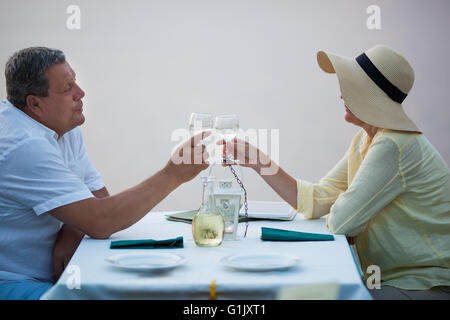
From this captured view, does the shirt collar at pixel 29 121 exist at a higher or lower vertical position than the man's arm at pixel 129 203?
higher

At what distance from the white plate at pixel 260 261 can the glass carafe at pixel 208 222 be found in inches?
7.2

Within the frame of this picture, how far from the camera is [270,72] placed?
13.4ft

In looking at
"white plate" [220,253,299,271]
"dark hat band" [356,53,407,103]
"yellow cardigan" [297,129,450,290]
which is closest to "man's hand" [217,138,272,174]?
"yellow cardigan" [297,129,450,290]

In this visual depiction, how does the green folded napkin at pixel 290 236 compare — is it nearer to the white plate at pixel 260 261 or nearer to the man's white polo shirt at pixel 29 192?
the white plate at pixel 260 261

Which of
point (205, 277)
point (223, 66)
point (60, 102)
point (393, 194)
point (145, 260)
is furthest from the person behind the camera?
point (223, 66)

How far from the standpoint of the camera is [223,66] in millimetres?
4141

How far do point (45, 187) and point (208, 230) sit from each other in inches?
19.2

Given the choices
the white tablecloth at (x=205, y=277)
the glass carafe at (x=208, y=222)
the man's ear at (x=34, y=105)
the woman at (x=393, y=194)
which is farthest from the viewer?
the man's ear at (x=34, y=105)

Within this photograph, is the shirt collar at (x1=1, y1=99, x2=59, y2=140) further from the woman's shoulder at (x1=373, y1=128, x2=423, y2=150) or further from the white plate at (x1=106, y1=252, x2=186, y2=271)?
the woman's shoulder at (x1=373, y1=128, x2=423, y2=150)

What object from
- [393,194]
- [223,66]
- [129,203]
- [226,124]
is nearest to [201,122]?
[226,124]

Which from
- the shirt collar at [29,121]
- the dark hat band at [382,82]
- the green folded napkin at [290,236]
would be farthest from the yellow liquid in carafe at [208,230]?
the dark hat band at [382,82]

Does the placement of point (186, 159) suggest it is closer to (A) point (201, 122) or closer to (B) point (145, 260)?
(A) point (201, 122)

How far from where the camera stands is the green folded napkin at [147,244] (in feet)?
4.50

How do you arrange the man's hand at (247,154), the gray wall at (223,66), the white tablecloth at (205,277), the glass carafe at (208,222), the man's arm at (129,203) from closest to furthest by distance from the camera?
the white tablecloth at (205,277) < the glass carafe at (208,222) < the man's arm at (129,203) < the man's hand at (247,154) < the gray wall at (223,66)
